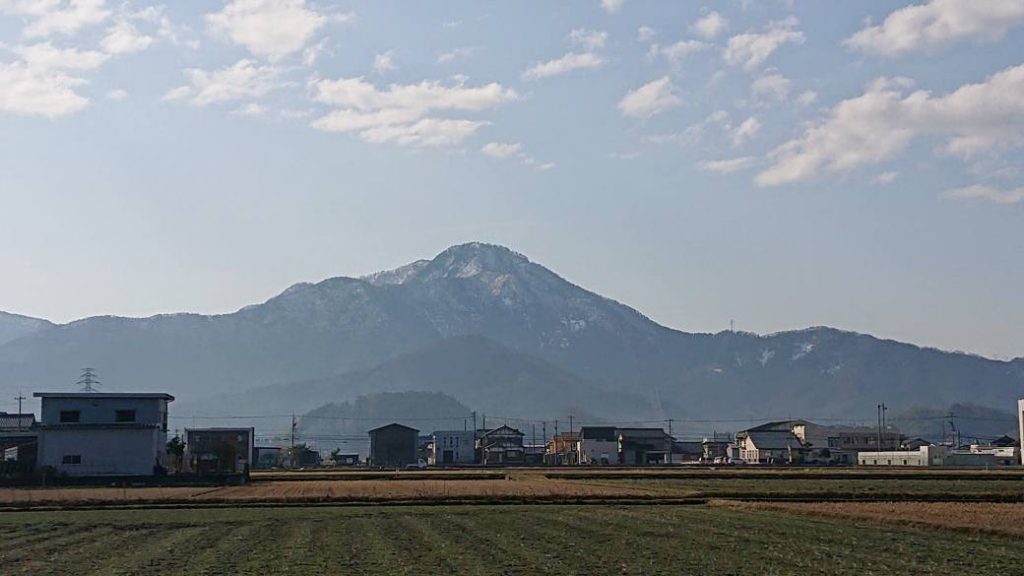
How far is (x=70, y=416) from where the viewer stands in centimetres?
7200

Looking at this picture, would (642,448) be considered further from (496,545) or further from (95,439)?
(496,545)

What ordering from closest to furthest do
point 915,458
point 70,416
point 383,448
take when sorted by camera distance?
point 70,416 < point 915,458 < point 383,448

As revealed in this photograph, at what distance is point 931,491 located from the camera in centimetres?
4722

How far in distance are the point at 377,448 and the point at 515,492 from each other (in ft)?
283

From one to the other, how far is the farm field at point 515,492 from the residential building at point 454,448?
279ft

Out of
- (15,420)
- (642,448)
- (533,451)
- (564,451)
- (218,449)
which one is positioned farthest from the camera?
(533,451)

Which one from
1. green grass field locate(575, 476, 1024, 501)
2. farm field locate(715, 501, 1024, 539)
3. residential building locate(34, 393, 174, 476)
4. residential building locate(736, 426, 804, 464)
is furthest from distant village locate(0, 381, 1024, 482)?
farm field locate(715, 501, 1024, 539)

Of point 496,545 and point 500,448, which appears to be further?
point 500,448

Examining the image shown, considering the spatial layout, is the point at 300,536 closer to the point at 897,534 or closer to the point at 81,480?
the point at 897,534

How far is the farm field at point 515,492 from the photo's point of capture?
4547 cm

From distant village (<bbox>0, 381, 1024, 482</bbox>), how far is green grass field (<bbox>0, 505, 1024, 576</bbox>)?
31.9m

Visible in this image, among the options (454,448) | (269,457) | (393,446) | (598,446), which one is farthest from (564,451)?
(269,457)

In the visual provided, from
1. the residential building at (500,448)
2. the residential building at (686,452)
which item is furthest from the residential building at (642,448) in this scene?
the residential building at (500,448)

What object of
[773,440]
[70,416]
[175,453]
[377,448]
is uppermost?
[70,416]
